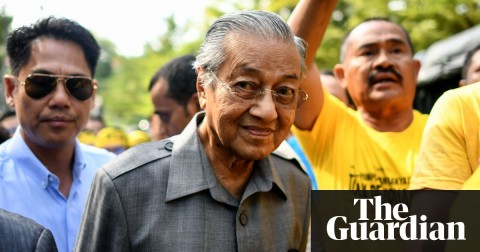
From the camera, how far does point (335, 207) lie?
2.86 metres

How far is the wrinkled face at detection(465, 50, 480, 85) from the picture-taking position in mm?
3719

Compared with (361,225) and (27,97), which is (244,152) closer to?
(361,225)

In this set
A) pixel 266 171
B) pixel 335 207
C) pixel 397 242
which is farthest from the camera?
pixel 335 207

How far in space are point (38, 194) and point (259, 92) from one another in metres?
1.39

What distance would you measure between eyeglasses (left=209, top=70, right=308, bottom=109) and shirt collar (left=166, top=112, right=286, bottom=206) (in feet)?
1.00

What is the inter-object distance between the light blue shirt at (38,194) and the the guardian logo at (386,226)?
1.21 meters

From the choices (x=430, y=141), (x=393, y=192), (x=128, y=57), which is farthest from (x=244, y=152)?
(x=128, y=57)

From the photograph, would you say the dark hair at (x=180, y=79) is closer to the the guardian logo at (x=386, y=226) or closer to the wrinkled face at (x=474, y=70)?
the the guardian logo at (x=386, y=226)

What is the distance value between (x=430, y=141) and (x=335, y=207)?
81 centimetres

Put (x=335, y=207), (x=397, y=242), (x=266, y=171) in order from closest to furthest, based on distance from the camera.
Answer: (x=266, y=171) < (x=397, y=242) < (x=335, y=207)

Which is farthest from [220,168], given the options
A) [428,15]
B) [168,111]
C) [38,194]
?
[428,15]

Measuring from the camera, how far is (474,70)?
3.77 m

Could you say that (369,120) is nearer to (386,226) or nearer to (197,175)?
(386,226)

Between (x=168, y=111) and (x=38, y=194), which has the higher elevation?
(x=168, y=111)
